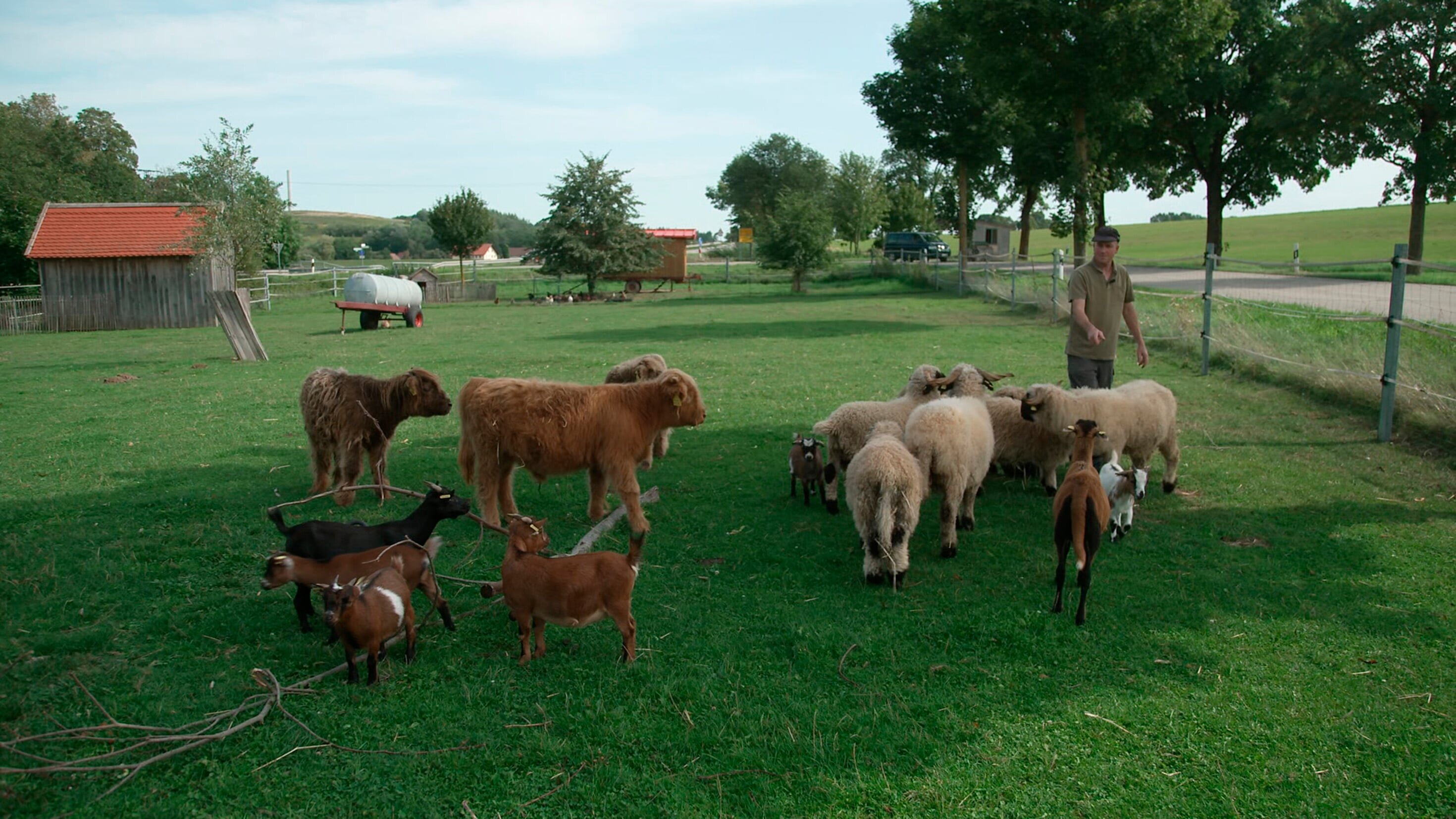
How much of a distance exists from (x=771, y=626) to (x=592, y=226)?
1695 inches

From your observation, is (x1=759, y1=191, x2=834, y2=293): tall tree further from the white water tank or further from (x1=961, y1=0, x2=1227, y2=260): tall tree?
the white water tank

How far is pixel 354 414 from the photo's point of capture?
319 inches

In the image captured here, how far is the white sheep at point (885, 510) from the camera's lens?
592 centimetres

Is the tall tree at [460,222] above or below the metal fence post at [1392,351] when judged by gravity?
above

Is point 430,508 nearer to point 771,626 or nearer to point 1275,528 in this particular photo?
point 771,626

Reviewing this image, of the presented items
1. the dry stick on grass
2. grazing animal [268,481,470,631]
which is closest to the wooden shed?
grazing animal [268,481,470,631]

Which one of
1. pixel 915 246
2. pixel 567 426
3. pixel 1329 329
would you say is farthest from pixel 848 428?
pixel 915 246

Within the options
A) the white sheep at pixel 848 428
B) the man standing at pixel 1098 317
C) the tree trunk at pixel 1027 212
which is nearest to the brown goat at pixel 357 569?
the white sheep at pixel 848 428

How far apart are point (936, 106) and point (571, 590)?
4750 cm

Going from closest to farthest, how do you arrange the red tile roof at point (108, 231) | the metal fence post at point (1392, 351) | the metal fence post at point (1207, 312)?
the metal fence post at point (1392, 351) → the metal fence post at point (1207, 312) → the red tile roof at point (108, 231)

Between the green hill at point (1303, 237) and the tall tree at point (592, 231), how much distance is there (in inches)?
847

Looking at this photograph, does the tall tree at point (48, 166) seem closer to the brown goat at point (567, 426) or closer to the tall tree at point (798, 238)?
the tall tree at point (798, 238)

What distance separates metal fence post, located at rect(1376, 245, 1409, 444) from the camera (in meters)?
9.74

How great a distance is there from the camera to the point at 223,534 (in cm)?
706
